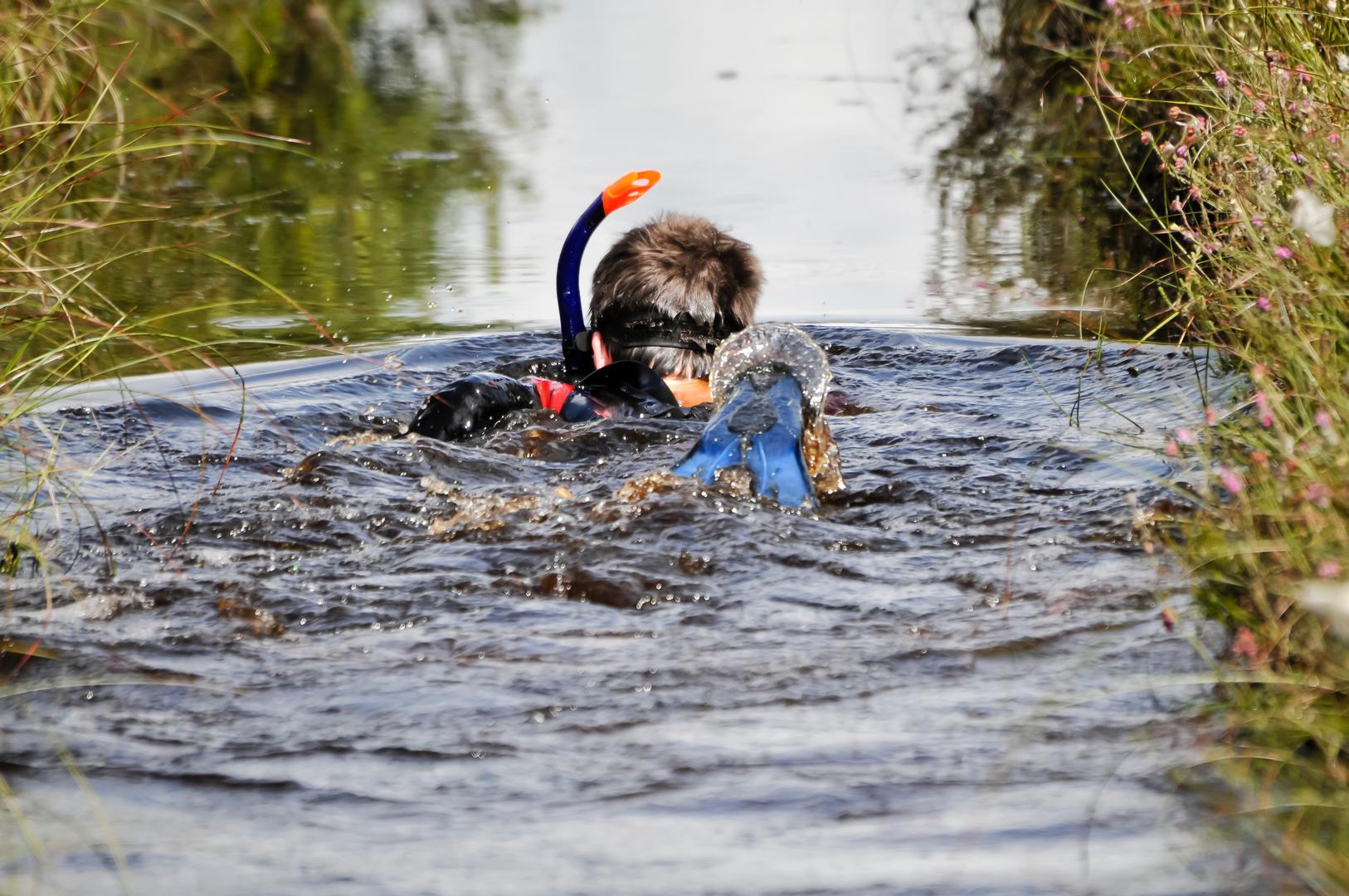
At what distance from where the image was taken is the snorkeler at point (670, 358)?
4.39 metres

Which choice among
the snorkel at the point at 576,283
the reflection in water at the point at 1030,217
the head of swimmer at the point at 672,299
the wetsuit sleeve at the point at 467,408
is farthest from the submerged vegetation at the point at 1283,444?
the wetsuit sleeve at the point at 467,408

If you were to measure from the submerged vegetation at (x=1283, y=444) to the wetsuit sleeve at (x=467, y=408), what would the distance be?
2.00 meters

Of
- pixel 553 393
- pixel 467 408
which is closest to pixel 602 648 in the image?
pixel 467 408

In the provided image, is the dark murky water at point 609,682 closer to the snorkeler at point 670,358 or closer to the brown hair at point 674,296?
the snorkeler at point 670,358

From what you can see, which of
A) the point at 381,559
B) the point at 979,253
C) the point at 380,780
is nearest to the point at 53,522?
the point at 381,559

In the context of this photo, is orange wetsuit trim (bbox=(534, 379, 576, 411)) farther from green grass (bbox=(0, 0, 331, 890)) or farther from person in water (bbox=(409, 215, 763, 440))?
green grass (bbox=(0, 0, 331, 890))

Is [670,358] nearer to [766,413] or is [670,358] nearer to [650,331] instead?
[650,331]

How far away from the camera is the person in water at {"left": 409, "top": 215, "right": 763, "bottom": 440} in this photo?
4949mm

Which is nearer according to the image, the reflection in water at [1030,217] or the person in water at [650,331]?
the person in water at [650,331]

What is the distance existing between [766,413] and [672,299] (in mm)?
999

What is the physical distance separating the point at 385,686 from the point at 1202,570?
64.8 inches

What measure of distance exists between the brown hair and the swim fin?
0.47 metres

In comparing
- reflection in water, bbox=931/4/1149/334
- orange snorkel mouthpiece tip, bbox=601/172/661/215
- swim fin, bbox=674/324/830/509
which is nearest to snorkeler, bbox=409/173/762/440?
orange snorkel mouthpiece tip, bbox=601/172/661/215

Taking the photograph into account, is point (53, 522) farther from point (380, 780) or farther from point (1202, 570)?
point (1202, 570)
